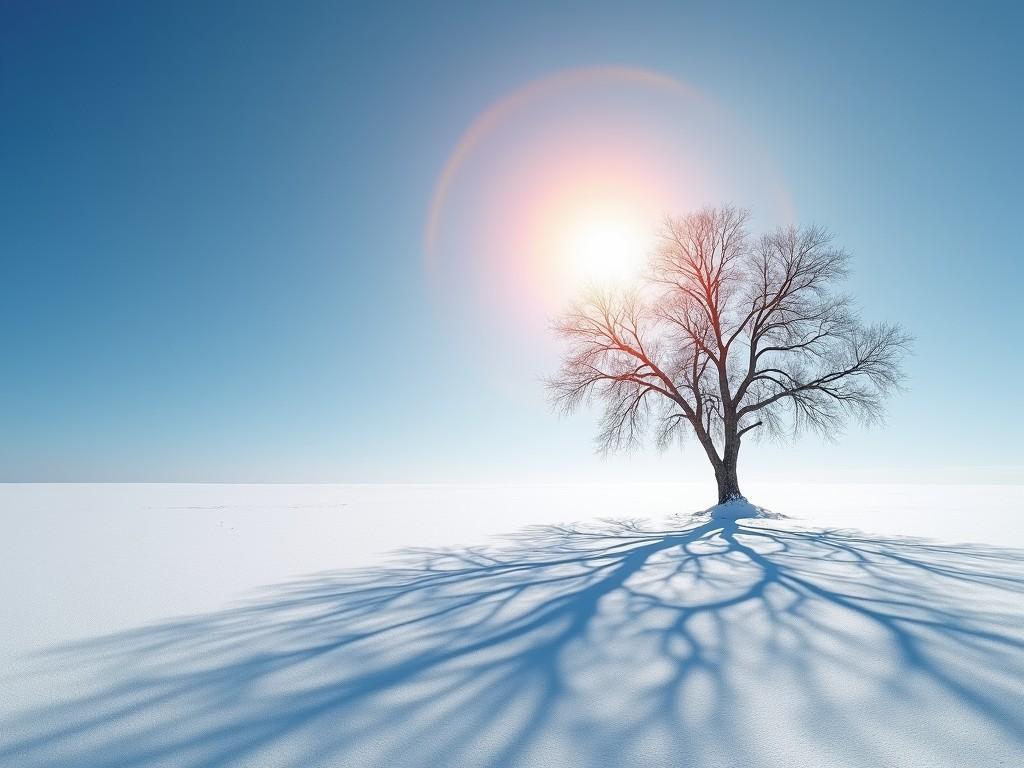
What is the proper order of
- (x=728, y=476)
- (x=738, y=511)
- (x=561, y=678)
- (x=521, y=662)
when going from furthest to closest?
(x=728, y=476) < (x=738, y=511) < (x=521, y=662) < (x=561, y=678)

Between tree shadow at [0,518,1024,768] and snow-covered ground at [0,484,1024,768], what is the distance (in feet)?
0.06

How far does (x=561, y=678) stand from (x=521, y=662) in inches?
13.4

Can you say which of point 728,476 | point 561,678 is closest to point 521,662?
point 561,678

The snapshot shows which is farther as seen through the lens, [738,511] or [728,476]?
[728,476]

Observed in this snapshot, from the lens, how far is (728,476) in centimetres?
1448

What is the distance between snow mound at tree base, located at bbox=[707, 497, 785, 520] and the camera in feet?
41.9

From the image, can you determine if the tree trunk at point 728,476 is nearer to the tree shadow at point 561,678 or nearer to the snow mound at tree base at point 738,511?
the snow mound at tree base at point 738,511

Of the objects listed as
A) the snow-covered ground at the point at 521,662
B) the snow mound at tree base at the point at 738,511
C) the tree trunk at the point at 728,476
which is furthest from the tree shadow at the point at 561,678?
the tree trunk at the point at 728,476

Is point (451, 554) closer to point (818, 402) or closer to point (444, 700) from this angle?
point (444, 700)

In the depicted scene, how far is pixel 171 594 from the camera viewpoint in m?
5.05

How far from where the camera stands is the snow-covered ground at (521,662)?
6.81 ft

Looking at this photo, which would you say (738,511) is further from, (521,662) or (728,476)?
(521,662)

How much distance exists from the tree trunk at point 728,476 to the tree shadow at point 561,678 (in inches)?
Result: 372

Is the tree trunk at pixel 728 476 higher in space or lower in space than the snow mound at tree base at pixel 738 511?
Answer: higher
